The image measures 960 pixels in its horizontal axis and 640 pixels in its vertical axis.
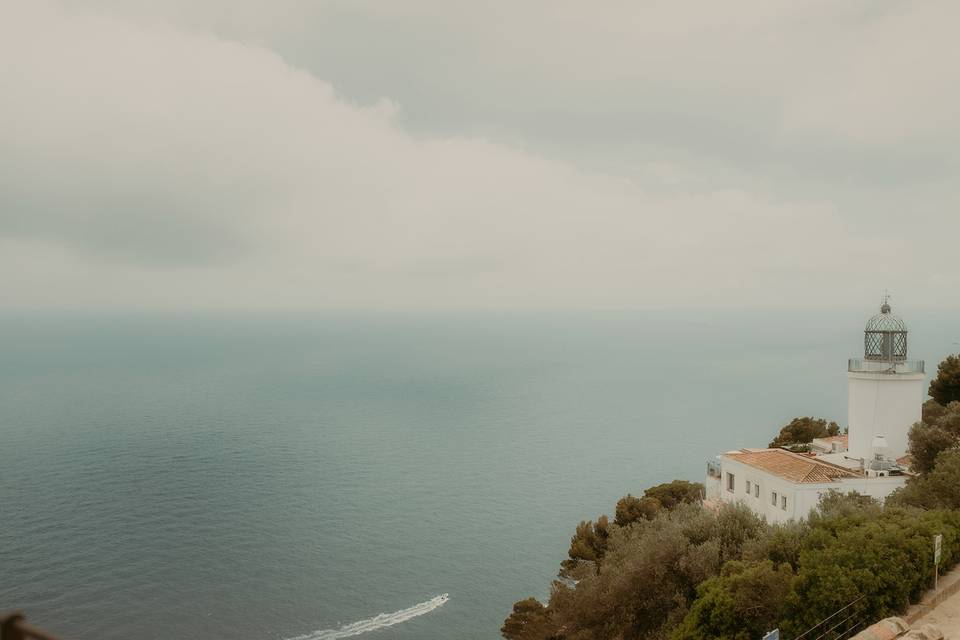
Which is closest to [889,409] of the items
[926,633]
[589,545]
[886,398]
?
[886,398]

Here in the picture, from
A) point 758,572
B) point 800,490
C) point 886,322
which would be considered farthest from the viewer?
point 886,322

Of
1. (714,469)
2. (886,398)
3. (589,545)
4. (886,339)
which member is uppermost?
(886,339)

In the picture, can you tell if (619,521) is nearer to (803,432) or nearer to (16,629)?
(803,432)

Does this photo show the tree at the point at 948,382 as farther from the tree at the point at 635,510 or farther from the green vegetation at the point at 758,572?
the tree at the point at 635,510

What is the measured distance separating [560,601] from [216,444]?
7826 centimetres

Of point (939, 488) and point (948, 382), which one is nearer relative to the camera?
point (939, 488)

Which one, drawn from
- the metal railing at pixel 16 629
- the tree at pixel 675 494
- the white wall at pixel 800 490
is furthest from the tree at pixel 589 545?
the metal railing at pixel 16 629

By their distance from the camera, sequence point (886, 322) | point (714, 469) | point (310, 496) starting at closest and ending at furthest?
point (886, 322)
point (714, 469)
point (310, 496)

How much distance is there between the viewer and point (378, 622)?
43750 millimetres

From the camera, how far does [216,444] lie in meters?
91.6

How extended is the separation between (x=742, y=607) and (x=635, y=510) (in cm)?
1980

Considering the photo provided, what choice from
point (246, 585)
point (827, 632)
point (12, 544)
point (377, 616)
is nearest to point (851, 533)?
point (827, 632)

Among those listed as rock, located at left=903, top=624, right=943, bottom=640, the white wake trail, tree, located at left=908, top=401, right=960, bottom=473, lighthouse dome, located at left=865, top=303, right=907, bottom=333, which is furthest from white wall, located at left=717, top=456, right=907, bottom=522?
the white wake trail

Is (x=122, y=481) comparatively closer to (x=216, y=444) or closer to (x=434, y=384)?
(x=216, y=444)
